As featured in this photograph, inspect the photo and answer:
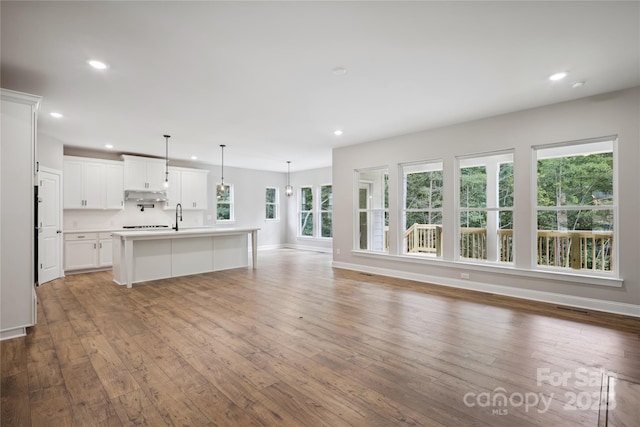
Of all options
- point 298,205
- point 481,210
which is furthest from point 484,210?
point 298,205

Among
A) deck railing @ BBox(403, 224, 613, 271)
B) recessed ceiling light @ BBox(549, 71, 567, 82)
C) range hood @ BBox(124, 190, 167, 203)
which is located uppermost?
recessed ceiling light @ BBox(549, 71, 567, 82)

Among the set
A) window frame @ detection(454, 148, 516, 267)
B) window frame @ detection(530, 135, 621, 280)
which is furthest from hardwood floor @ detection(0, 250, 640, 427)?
window frame @ detection(454, 148, 516, 267)

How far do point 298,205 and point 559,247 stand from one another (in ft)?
25.7

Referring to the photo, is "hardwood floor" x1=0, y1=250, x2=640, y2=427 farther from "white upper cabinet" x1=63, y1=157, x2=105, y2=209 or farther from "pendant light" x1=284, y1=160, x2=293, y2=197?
"pendant light" x1=284, y1=160, x2=293, y2=197

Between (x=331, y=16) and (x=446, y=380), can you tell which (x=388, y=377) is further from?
(x=331, y=16)

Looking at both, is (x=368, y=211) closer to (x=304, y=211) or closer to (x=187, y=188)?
(x=304, y=211)

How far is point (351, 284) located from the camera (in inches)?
211

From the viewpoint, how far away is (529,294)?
4.39 meters

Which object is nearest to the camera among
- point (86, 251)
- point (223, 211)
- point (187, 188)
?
point (86, 251)

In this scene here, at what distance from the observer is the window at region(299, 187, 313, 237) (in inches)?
419

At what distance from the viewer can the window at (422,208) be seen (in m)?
5.66

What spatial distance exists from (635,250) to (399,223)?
3.27m

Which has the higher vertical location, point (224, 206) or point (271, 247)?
point (224, 206)

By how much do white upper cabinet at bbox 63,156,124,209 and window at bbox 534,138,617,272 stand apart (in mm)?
8369
